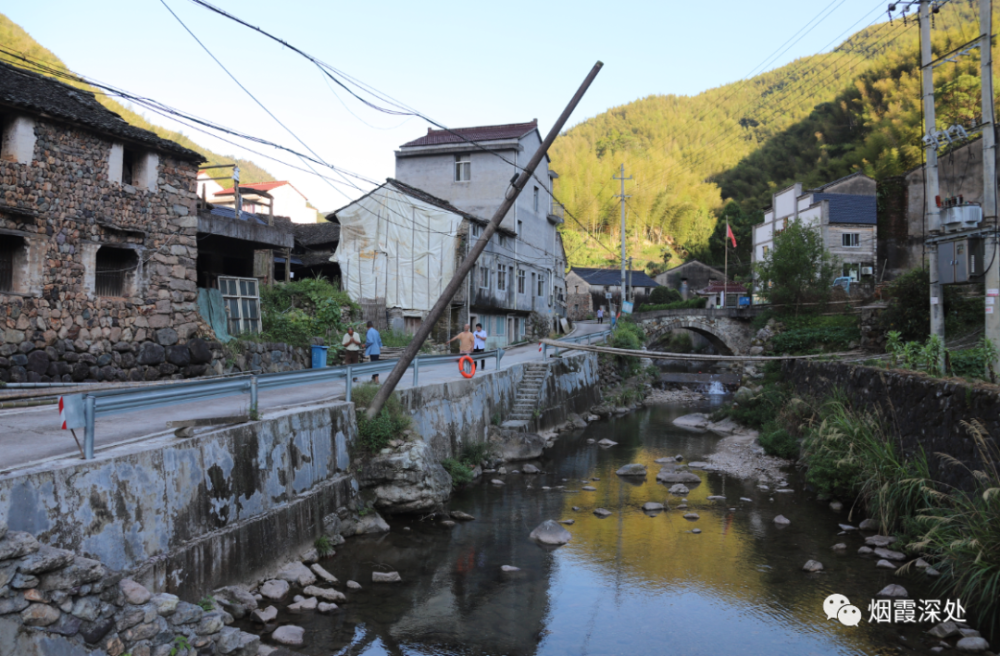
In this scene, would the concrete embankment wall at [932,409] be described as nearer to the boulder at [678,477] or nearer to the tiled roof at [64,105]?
the boulder at [678,477]

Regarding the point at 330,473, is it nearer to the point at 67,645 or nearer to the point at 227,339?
the point at 67,645

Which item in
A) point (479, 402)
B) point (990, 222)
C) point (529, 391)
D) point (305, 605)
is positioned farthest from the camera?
point (529, 391)

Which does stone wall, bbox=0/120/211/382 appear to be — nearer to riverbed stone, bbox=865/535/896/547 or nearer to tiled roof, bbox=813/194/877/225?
riverbed stone, bbox=865/535/896/547

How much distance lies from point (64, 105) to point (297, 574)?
1217cm

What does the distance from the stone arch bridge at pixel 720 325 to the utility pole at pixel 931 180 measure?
25366 millimetres

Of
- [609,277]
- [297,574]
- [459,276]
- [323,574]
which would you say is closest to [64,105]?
[459,276]

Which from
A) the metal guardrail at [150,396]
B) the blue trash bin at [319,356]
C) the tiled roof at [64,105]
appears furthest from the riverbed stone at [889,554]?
the tiled roof at [64,105]

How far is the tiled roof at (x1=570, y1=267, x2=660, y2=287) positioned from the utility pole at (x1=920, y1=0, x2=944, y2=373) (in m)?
47.2

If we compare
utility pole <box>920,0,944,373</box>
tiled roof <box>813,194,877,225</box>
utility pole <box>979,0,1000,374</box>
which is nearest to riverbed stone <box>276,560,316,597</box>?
utility pole <box>979,0,1000,374</box>

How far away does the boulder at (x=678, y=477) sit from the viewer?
16781 mm

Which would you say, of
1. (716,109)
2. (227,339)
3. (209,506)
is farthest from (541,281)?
(716,109)

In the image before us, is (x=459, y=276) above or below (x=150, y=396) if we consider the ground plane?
above

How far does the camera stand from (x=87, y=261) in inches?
578

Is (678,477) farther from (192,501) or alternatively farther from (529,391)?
(192,501)
